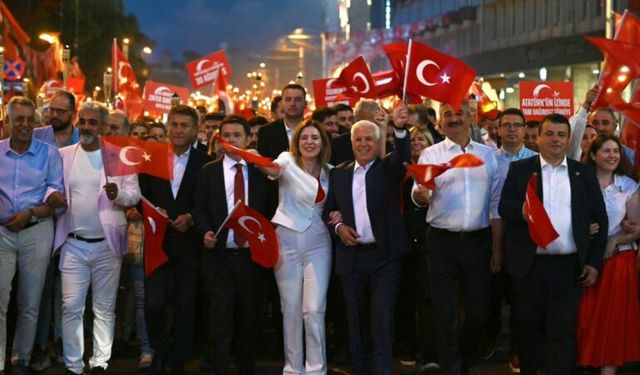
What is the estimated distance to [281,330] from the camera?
12.2 meters

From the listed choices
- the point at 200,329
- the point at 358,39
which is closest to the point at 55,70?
the point at 200,329

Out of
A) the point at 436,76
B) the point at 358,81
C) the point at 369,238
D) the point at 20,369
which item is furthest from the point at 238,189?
the point at 358,81

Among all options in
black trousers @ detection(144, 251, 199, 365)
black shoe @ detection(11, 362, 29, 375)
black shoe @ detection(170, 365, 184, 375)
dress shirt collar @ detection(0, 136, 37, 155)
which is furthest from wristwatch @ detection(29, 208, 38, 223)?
black shoe @ detection(170, 365, 184, 375)

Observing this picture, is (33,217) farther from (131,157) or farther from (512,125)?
(512,125)

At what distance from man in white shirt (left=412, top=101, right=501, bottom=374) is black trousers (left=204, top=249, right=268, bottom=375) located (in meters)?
1.54

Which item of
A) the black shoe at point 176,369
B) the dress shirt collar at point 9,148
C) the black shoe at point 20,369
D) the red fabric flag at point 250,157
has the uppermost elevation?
the dress shirt collar at point 9,148

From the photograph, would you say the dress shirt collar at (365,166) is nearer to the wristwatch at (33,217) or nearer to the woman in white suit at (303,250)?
the woman in white suit at (303,250)

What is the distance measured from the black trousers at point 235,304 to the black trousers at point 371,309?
828 millimetres

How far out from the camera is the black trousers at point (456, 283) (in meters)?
10.5

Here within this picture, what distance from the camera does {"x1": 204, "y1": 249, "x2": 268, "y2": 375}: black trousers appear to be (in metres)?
10.8

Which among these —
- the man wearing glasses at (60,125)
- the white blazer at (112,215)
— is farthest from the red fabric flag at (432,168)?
the man wearing glasses at (60,125)

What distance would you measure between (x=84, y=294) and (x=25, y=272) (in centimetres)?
53

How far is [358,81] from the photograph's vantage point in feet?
44.7

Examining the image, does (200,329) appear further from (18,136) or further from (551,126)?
(551,126)
